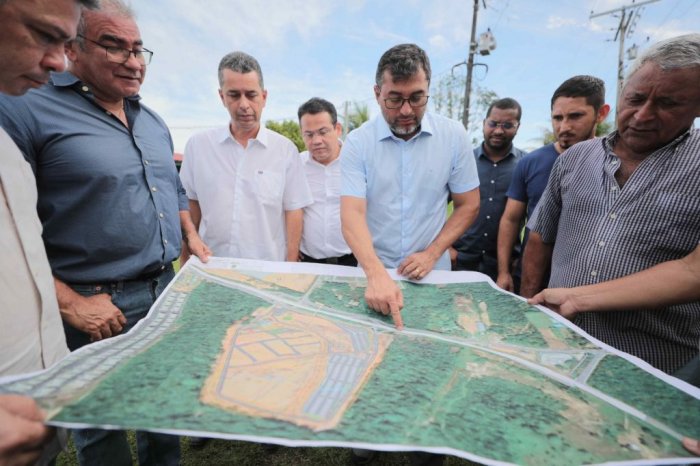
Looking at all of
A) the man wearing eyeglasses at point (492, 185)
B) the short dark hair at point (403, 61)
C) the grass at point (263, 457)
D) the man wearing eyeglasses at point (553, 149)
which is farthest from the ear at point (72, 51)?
the man wearing eyeglasses at point (492, 185)

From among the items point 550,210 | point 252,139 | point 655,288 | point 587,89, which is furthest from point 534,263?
point 252,139

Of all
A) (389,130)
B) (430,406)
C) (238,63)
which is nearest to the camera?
(430,406)

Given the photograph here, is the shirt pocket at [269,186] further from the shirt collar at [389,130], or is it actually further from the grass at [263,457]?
the grass at [263,457]

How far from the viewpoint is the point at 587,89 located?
2.55 meters

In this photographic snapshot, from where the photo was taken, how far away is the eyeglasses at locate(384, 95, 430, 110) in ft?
6.20

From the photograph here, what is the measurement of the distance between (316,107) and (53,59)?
2.53m

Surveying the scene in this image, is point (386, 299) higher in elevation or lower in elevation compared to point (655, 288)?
lower

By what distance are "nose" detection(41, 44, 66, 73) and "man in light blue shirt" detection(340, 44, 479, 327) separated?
128 cm

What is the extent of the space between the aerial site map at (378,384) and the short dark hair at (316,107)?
2394mm

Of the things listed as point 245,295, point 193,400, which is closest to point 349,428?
point 193,400

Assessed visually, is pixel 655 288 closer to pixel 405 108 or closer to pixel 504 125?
pixel 405 108

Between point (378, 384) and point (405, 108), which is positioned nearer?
point (378, 384)

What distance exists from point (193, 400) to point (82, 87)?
1599 millimetres

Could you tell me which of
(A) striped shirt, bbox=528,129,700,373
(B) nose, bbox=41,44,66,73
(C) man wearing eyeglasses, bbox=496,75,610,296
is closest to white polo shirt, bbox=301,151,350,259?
(C) man wearing eyeglasses, bbox=496,75,610,296
